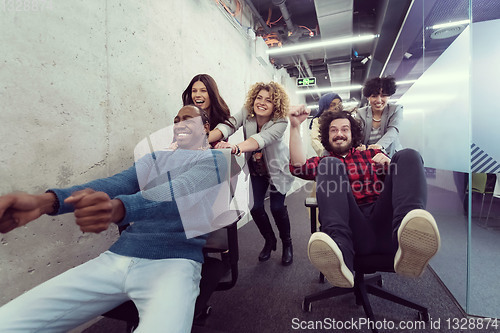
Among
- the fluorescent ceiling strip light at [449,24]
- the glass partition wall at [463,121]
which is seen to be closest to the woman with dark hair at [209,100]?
the glass partition wall at [463,121]

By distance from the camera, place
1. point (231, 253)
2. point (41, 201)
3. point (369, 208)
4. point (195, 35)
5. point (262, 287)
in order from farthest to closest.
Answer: point (195, 35)
point (262, 287)
point (369, 208)
point (231, 253)
point (41, 201)

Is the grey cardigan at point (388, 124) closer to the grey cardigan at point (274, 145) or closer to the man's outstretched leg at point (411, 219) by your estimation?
the grey cardigan at point (274, 145)

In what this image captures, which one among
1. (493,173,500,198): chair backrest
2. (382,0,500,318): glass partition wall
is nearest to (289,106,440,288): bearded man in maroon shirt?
(382,0,500,318): glass partition wall

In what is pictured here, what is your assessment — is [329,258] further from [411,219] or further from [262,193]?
[262,193]

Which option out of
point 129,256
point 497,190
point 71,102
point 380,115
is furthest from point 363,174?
point 497,190

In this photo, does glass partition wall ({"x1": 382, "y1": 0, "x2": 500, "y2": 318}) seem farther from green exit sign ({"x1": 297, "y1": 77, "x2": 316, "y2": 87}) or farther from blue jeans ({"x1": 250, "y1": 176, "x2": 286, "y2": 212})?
green exit sign ({"x1": 297, "y1": 77, "x2": 316, "y2": 87})

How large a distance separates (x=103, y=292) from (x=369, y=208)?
1249 millimetres

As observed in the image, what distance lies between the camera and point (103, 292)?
786 millimetres

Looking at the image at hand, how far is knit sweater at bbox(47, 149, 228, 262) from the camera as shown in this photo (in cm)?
75

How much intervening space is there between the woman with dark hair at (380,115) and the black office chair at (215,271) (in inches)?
63.0

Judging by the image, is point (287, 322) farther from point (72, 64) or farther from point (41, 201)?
point (72, 64)

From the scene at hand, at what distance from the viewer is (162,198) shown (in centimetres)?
78

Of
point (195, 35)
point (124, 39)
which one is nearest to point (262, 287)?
point (124, 39)

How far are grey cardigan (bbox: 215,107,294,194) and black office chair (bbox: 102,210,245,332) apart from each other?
2.72 feet
